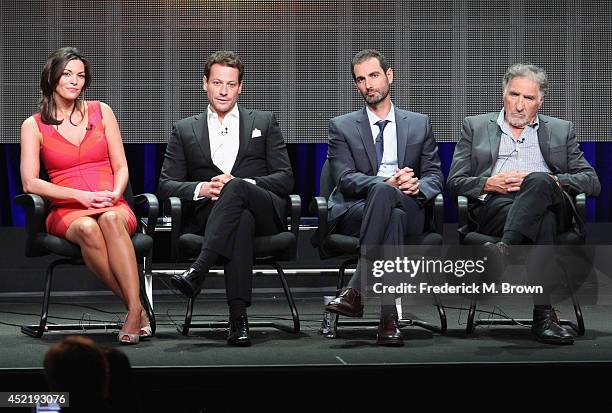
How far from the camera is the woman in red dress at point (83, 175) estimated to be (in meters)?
4.57

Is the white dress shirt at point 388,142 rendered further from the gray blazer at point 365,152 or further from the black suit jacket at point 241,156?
the black suit jacket at point 241,156

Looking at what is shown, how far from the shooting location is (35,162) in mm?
4777

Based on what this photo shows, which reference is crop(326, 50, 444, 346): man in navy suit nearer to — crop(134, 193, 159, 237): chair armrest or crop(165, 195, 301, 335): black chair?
crop(165, 195, 301, 335): black chair

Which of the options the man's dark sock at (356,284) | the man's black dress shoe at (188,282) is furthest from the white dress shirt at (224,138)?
the man's dark sock at (356,284)

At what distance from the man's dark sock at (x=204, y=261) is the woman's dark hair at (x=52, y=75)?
0.98 meters

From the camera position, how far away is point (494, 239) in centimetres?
482

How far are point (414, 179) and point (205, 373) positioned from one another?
1.56m

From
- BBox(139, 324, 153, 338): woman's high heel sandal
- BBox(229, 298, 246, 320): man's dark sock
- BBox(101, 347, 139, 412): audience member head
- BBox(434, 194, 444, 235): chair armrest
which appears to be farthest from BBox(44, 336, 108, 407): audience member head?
BBox(434, 194, 444, 235): chair armrest

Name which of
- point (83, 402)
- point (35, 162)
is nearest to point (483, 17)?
point (35, 162)

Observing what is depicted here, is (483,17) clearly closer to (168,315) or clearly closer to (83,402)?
(168,315)

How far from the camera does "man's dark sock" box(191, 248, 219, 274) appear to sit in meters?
4.39

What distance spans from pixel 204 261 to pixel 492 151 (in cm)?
153

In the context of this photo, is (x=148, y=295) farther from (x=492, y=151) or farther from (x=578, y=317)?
(x=578, y=317)

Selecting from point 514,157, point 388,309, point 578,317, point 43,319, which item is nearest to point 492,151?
point 514,157
